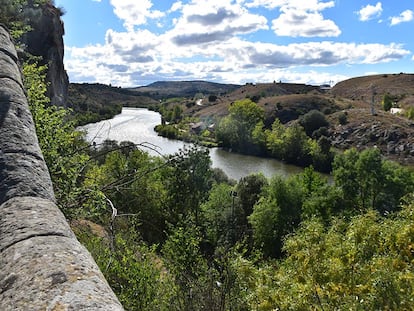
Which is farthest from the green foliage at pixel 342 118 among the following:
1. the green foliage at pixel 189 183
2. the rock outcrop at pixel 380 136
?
the green foliage at pixel 189 183

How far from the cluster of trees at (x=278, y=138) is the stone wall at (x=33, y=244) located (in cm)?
7258

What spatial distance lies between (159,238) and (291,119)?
8138cm

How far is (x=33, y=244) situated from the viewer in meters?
2.70

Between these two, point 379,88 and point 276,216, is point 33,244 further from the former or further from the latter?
point 379,88

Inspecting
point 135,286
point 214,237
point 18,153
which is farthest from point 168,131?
point 18,153

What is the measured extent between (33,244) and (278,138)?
3297 inches

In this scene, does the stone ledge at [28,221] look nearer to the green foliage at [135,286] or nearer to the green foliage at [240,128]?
the green foliage at [135,286]

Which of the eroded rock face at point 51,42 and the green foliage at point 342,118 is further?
the green foliage at point 342,118

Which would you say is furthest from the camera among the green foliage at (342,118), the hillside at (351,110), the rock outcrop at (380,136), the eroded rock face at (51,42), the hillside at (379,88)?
the hillside at (379,88)

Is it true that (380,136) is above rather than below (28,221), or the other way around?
below

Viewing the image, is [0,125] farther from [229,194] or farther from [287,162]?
[287,162]

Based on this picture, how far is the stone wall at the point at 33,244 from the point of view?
2.22 metres

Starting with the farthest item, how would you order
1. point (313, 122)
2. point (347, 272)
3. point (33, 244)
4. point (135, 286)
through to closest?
point (313, 122) → point (347, 272) → point (135, 286) → point (33, 244)

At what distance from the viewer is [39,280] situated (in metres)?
2.34
